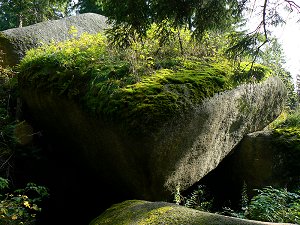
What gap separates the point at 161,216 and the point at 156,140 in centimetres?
175

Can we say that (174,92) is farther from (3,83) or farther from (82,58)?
(3,83)

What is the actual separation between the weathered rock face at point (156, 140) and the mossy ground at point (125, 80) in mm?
157

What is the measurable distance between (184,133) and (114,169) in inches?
49.0

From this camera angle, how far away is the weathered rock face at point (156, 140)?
451 centimetres

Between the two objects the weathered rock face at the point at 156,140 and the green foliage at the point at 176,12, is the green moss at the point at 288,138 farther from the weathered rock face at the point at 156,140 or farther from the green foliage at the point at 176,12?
the green foliage at the point at 176,12

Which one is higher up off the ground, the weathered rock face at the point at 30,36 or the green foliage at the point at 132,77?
the weathered rock face at the point at 30,36

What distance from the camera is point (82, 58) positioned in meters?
5.90

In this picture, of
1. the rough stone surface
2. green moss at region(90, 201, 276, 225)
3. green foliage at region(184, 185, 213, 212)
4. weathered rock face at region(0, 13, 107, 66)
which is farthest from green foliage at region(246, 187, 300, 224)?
weathered rock face at region(0, 13, 107, 66)

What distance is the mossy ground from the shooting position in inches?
180

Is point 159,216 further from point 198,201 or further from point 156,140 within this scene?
point 198,201

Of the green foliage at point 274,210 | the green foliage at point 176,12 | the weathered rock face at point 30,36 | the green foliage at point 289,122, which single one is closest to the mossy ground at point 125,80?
the green foliage at point 176,12

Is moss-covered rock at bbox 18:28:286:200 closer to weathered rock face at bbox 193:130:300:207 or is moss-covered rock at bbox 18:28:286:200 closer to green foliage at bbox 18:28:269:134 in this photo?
green foliage at bbox 18:28:269:134

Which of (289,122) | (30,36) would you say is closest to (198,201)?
(289,122)

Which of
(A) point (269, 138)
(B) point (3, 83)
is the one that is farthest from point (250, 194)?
(B) point (3, 83)
